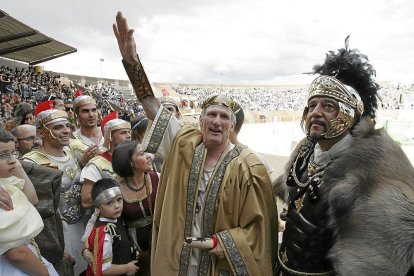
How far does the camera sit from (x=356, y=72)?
2152 mm

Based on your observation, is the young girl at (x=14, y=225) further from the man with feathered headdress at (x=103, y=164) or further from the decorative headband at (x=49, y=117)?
the decorative headband at (x=49, y=117)

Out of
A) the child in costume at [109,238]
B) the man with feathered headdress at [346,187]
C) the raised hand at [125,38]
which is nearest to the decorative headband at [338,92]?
the man with feathered headdress at [346,187]

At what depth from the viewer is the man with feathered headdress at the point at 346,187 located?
1.47 m

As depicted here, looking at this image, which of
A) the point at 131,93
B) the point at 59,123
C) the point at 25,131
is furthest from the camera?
the point at 131,93

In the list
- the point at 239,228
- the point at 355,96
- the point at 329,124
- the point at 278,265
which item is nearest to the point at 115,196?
the point at 239,228

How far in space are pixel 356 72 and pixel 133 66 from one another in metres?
1.31

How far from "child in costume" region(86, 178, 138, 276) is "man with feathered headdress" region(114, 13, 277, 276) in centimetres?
32

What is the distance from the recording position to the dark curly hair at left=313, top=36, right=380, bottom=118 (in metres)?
2.15

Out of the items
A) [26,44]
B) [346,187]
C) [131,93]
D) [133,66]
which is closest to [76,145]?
[133,66]

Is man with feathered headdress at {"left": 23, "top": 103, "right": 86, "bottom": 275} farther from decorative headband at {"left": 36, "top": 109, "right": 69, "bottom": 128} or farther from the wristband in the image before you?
the wristband

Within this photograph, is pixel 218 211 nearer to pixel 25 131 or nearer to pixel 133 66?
pixel 133 66

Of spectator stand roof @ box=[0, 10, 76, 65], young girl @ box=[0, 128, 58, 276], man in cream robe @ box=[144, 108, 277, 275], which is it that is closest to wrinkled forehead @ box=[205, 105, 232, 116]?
man in cream robe @ box=[144, 108, 277, 275]

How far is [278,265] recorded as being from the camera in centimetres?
226

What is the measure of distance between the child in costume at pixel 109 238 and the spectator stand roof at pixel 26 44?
13054 millimetres
